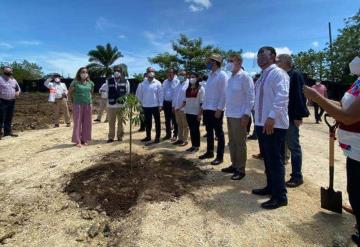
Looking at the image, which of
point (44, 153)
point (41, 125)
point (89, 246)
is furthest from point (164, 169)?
point (41, 125)

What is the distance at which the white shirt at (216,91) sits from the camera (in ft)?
20.0

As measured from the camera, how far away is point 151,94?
8.41 meters

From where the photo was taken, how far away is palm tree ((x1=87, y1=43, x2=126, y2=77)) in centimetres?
4100

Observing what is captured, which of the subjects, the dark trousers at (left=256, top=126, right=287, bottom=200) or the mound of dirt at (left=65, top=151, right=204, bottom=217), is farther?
the mound of dirt at (left=65, top=151, right=204, bottom=217)

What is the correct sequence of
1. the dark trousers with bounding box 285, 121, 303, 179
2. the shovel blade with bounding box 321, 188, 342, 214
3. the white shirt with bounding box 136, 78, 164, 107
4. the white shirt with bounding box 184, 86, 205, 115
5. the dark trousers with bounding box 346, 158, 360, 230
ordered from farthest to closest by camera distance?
the white shirt with bounding box 136, 78, 164, 107 < the white shirt with bounding box 184, 86, 205, 115 < the dark trousers with bounding box 285, 121, 303, 179 < the shovel blade with bounding box 321, 188, 342, 214 < the dark trousers with bounding box 346, 158, 360, 230

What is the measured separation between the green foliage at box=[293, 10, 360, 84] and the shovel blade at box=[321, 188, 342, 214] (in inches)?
972

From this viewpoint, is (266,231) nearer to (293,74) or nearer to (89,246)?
(89,246)

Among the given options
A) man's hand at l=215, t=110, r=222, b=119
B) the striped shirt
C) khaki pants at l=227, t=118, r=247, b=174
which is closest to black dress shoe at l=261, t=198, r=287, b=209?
khaki pants at l=227, t=118, r=247, b=174

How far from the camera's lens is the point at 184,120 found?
26.8 feet

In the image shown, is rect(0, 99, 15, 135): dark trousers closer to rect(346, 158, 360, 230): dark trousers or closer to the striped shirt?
the striped shirt

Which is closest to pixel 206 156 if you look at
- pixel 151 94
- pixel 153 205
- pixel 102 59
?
pixel 153 205

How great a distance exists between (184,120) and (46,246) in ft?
15.6

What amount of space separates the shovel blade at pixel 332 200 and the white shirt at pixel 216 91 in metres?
2.31

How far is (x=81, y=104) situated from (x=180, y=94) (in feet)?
7.83
